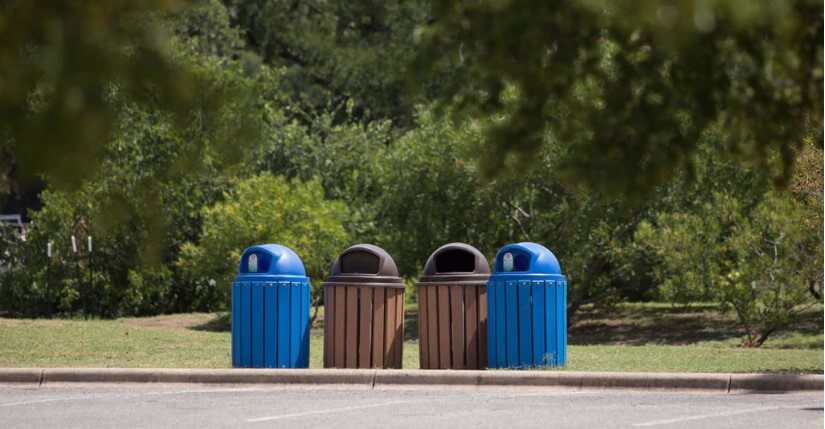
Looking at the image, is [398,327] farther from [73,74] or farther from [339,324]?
[73,74]

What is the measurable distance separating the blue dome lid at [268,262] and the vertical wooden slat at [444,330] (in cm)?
142

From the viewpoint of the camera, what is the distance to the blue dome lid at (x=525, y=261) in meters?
12.3

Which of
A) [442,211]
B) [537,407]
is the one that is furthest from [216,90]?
[442,211]

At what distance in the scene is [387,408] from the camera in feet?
32.9

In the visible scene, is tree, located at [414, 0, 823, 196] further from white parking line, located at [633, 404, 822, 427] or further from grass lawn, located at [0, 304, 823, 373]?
grass lawn, located at [0, 304, 823, 373]

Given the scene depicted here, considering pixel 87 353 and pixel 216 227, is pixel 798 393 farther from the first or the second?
pixel 216 227

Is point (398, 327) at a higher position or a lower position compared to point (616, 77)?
lower

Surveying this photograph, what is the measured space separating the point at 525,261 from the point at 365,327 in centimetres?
167

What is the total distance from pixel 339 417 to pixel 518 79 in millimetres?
5421

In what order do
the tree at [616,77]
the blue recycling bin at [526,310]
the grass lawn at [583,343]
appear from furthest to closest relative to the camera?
the grass lawn at [583,343] < the blue recycling bin at [526,310] < the tree at [616,77]

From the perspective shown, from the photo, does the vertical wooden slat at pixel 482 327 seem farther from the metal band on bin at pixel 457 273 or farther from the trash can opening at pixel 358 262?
the trash can opening at pixel 358 262

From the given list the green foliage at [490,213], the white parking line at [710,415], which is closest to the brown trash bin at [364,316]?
the white parking line at [710,415]

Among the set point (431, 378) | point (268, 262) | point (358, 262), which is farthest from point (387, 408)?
point (358, 262)

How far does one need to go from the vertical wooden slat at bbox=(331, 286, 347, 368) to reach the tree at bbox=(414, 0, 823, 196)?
7.76m
